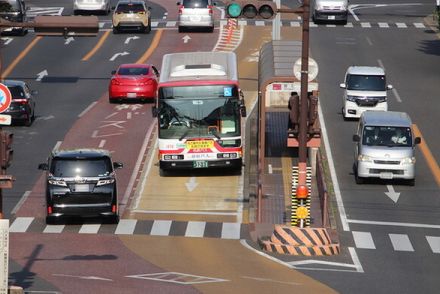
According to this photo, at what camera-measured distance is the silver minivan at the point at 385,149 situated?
43.3 meters

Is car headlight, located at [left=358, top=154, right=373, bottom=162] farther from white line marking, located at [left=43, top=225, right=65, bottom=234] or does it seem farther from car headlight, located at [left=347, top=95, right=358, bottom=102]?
white line marking, located at [left=43, top=225, right=65, bottom=234]

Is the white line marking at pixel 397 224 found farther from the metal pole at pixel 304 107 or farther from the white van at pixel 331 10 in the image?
the white van at pixel 331 10

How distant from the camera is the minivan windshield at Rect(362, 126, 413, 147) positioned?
145 feet

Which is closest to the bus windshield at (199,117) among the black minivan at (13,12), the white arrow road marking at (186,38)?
the white arrow road marking at (186,38)

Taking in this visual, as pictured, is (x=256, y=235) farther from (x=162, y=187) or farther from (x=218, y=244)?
(x=162, y=187)

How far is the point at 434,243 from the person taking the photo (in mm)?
36375

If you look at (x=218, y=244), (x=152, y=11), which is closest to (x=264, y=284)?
(x=218, y=244)

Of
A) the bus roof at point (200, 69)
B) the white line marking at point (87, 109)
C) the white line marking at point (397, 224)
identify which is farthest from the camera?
the white line marking at point (87, 109)

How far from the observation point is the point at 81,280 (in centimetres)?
2859

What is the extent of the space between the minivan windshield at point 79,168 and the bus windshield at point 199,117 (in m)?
7.18

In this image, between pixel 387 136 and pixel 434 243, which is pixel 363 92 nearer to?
pixel 387 136

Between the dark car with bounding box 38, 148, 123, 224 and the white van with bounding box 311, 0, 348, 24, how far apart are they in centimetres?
4160

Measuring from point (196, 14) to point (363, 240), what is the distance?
1576 inches

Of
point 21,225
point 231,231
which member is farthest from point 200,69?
point 21,225
